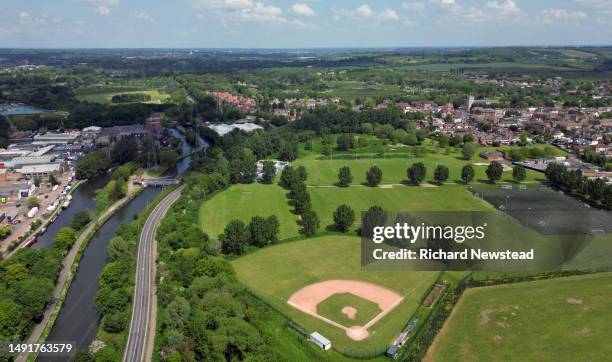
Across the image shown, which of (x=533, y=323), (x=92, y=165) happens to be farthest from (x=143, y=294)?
(x=92, y=165)

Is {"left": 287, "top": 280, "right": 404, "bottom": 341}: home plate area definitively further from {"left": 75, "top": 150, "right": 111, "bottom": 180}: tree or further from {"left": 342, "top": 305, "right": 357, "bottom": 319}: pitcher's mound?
{"left": 75, "top": 150, "right": 111, "bottom": 180}: tree

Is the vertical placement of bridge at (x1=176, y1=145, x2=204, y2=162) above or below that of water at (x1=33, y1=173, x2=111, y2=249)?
above

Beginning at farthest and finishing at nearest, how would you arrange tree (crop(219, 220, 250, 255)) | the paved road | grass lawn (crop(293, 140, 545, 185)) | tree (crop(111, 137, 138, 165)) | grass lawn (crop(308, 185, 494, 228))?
tree (crop(111, 137, 138, 165)), grass lawn (crop(293, 140, 545, 185)), grass lawn (crop(308, 185, 494, 228)), tree (crop(219, 220, 250, 255)), the paved road

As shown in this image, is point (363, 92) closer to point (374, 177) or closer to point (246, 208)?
point (374, 177)

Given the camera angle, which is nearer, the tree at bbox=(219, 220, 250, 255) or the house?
the tree at bbox=(219, 220, 250, 255)

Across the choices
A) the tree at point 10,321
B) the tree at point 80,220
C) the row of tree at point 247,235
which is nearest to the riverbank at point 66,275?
the tree at point 80,220

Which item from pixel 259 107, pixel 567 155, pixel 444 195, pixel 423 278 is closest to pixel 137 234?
pixel 423 278

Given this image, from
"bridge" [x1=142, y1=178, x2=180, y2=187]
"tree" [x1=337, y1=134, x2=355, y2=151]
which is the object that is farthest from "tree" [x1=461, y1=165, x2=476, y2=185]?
"bridge" [x1=142, y1=178, x2=180, y2=187]
